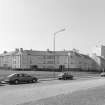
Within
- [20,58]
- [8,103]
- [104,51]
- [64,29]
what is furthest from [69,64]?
[8,103]

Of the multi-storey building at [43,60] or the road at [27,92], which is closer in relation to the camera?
the road at [27,92]

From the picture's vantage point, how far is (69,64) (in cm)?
9712

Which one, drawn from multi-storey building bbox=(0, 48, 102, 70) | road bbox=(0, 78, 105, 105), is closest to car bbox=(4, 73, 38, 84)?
road bbox=(0, 78, 105, 105)

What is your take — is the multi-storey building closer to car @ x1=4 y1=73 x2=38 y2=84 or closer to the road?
car @ x1=4 y1=73 x2=38 y2=84

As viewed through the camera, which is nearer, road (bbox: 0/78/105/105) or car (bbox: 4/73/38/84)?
road (bbox: 0/78/105/105)

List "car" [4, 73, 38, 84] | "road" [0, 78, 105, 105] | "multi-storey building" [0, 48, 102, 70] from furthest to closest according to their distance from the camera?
"multi-storey building" [0, 48, 102, 70], "car" [4, 73, 38, 84], "road" [0, 78, 105, 105]

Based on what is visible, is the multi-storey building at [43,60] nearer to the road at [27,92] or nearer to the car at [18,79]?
the car at [18,79]

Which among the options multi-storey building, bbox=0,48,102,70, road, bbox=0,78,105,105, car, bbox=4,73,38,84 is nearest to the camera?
road, bbox=0,78,105,105

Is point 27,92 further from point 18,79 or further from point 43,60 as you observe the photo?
point 43,60

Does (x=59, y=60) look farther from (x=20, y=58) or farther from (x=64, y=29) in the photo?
(x=64, y=29)

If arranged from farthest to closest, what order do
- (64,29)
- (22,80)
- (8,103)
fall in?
(64,29), (22,80), (8,103)

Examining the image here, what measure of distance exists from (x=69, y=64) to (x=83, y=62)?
9204 millimetres

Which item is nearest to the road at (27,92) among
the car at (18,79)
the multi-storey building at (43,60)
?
the car at (18,79)

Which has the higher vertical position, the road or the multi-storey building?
the multi-storey building
